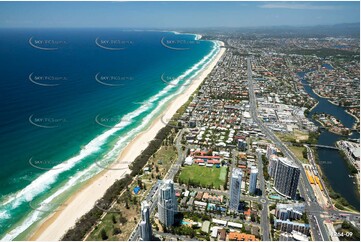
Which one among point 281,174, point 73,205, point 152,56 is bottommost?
point 73,205

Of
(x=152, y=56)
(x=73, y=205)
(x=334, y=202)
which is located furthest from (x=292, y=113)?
(x=152, y=56)

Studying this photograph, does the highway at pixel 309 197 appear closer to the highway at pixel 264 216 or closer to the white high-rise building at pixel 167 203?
the highway at pixel 264 216

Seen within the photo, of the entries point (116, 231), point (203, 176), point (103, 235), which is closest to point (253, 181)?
point (203, 176)

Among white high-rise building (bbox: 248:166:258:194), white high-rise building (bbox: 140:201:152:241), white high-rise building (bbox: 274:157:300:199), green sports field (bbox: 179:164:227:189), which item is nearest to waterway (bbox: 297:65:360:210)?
white high-rise building (bbox: 274:157:300:199)

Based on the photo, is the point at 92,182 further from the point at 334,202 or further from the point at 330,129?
the point at 330,129

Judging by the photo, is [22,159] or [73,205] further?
[22,159]

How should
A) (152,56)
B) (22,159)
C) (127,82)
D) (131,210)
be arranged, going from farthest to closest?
1. (152,56)
2. (127,82)
3. (22,159)
4. (131,210)

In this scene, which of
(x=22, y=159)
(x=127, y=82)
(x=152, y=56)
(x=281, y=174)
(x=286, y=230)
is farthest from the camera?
(x=152, y=56)

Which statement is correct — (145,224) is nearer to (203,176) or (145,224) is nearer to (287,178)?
(203,176)
